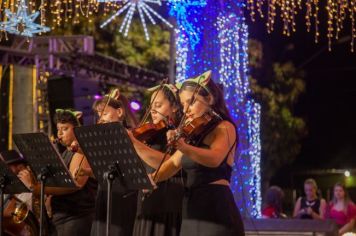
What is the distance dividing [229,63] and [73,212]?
3.25m

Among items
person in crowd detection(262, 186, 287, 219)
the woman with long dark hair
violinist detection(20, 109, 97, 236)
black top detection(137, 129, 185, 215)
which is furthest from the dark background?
black top detection(137, 129, 185, 215)

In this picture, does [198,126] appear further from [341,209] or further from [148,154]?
[341,209]

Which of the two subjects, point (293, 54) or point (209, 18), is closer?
point (209, 18)

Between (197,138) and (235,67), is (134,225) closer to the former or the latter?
(197,138)

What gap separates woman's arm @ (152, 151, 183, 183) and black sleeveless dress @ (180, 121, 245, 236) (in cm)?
6

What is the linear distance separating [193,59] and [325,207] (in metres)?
3.53

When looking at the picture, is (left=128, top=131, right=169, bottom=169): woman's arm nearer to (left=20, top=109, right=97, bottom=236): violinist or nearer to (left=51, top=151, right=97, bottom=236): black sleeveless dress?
(left=20, top=109, right=97, bottom=236): violinist

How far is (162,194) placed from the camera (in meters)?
6.95

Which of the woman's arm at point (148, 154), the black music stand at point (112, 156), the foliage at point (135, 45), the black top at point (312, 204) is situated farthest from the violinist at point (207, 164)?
the foliage at point (135, 45)

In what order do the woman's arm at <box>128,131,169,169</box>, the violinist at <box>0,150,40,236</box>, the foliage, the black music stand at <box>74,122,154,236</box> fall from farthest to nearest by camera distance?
the foliage < the violinist at <box>0,150,40,236</box> < the woman's arm at <box>128,131,169,169</box> < the black music stand at <box>74,122,154,236</box>

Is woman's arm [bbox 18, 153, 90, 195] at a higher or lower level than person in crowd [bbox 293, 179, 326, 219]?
higher

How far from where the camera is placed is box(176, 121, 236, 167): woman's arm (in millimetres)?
5934

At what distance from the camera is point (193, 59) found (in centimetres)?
1023

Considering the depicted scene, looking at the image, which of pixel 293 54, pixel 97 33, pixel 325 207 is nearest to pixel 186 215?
pixel 325 207
